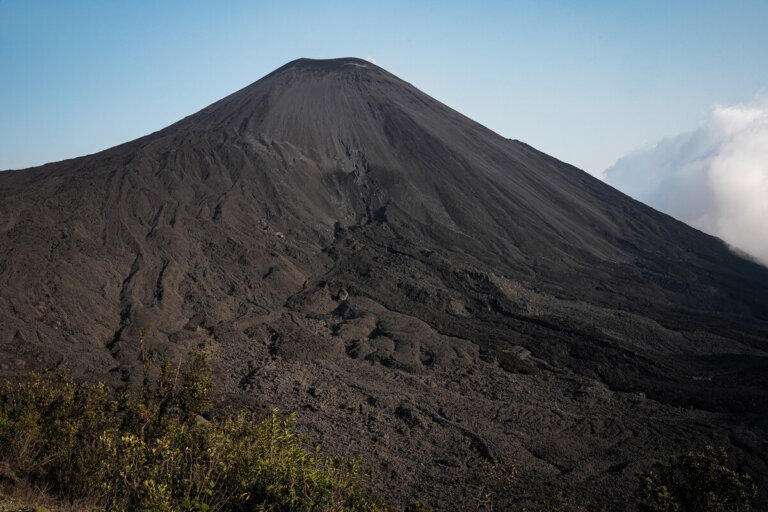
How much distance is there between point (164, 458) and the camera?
841 cm

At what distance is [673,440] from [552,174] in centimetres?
5045

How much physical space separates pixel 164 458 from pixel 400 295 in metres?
29.9

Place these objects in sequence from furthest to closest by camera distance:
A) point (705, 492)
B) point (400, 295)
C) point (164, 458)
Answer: point (400, 295) → point (705, 492) → point (164, 458)

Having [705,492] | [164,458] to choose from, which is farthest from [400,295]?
[164,458]

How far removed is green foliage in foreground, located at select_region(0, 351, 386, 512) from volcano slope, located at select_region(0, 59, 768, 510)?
28.9ft

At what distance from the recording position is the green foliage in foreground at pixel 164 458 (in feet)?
27.1

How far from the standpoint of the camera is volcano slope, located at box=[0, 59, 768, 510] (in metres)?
21.9

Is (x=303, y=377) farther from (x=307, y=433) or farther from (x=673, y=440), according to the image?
(x=673, y=440)

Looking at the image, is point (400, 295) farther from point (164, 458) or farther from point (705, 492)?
point (164, 458)

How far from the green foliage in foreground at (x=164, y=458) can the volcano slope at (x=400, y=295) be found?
28.9 ft

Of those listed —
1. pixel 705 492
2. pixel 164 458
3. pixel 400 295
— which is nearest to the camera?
pixel 164 458

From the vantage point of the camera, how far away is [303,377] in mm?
26156

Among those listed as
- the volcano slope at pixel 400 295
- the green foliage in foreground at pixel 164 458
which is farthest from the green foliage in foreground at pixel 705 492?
the volcano slope at pixel 400 295

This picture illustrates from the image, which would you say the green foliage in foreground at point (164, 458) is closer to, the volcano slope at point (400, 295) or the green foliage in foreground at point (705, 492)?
the green foliage in foreground at point (705, 492)
